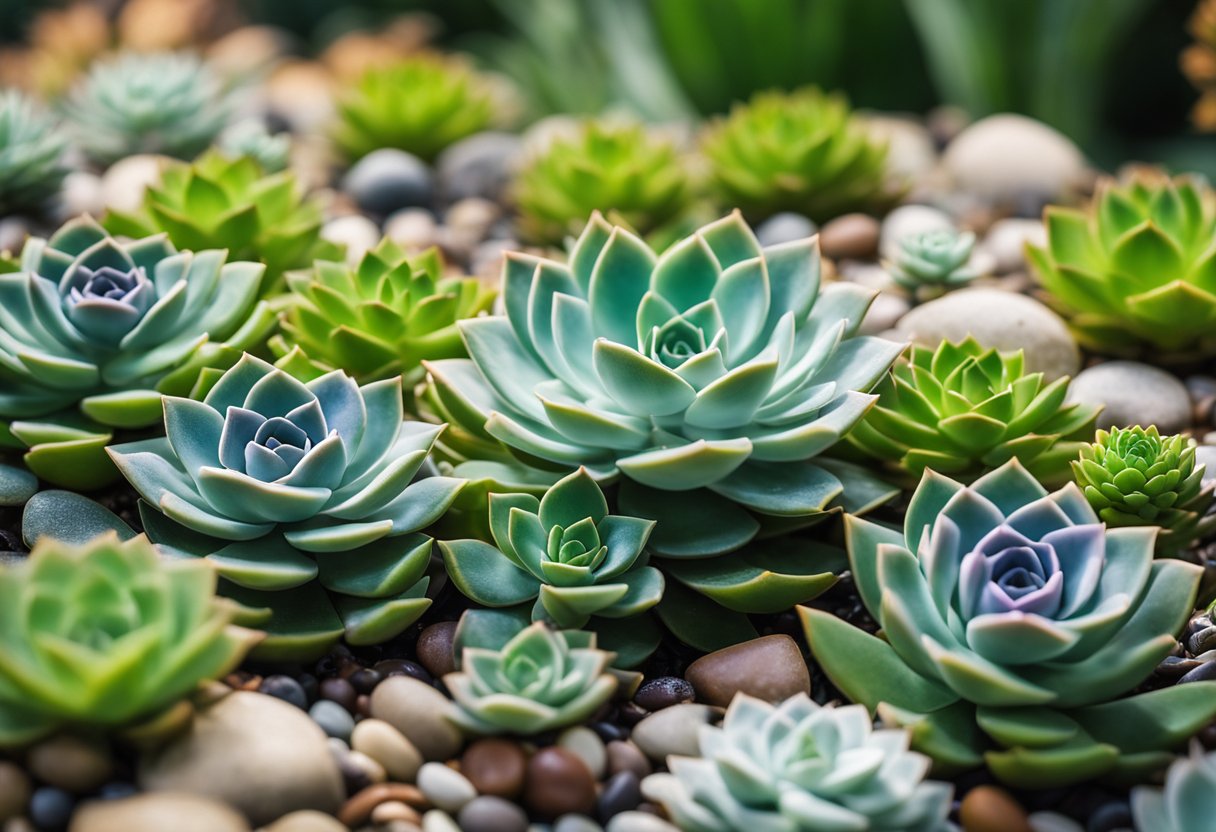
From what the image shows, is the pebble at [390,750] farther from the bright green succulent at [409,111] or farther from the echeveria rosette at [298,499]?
the bright green succulent at [409,111]

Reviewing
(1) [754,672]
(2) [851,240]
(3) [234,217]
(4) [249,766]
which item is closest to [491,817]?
(4) [249,766]

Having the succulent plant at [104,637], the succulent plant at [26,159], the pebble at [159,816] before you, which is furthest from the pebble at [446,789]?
the succulent plant at [26,159]

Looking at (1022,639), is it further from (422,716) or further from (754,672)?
(422,716)

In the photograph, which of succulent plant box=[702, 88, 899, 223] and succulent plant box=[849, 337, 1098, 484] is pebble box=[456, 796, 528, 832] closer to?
succulent plant box=[849, 337, 1098, 484]

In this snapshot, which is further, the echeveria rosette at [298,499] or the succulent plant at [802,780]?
the echeveria rosette at [298,499]

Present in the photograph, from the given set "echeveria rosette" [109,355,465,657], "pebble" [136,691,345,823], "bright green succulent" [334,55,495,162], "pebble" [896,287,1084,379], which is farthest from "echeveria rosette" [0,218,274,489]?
"bright green succulent" [334,55,495,162]

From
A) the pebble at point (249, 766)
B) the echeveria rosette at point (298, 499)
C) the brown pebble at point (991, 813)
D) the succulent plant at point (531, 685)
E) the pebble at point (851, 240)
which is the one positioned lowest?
the pebble at point (249, 766)
